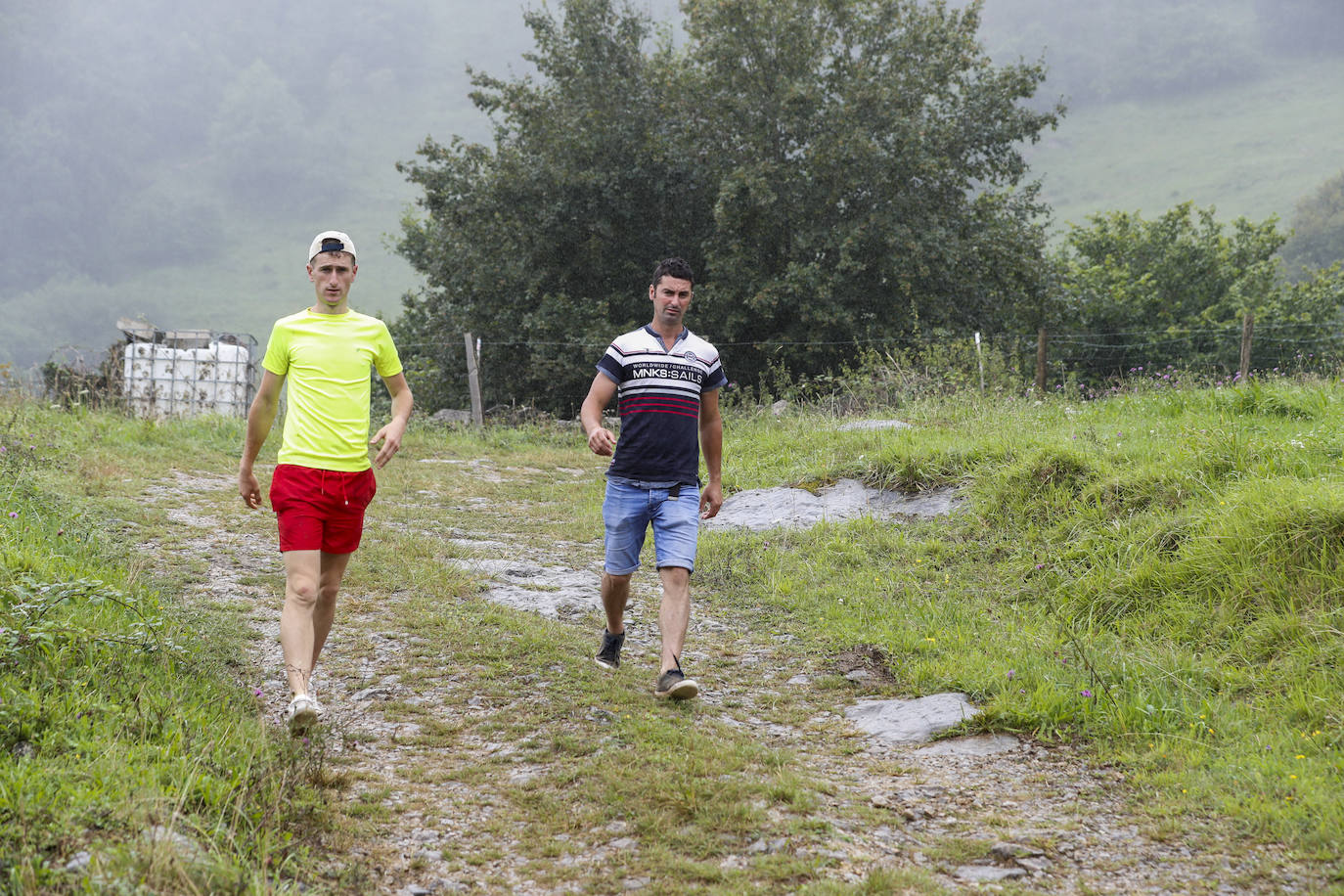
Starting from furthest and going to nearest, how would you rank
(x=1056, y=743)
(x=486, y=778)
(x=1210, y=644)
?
(x=1210, y=644) < (x=1056, y=743) < (x=486, y=778)

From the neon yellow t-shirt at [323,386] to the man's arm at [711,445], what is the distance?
164cm

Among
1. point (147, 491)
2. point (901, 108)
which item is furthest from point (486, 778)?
point (901, 108)

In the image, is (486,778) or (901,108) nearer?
(486,778)

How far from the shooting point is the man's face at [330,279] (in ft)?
13.7

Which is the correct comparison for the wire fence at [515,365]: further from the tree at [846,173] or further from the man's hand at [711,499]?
the man's hand at [711,499]

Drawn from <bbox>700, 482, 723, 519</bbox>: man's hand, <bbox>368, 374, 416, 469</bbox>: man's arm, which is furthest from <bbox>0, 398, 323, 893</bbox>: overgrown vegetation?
<bbox>700, 482, 723, 519</bbox>: man's hand

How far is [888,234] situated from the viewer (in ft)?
69.4

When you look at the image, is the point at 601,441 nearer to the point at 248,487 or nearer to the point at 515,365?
the point at 248,487

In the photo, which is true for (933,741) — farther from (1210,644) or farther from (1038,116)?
(1038,116)

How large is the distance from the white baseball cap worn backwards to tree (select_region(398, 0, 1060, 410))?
17.3 metres

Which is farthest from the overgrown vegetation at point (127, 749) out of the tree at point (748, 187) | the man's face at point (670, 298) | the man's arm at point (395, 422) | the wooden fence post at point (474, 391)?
the tree at point (748, 187)

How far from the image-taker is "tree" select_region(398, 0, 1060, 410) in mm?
21812

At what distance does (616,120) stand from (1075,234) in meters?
36.3

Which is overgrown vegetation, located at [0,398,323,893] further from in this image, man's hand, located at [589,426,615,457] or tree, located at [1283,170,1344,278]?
tree, located at [1283,170,1344,278]
